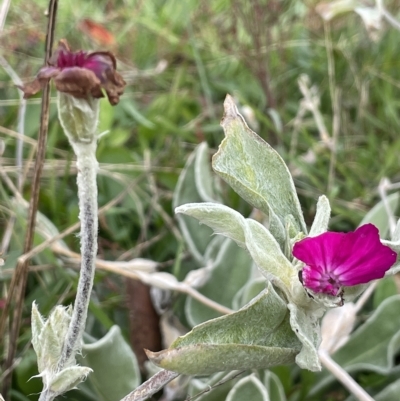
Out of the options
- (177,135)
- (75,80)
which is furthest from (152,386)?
(177,135)

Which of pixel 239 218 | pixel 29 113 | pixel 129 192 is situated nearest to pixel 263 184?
pixel 239 218

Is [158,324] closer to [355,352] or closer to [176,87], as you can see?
[355,352]

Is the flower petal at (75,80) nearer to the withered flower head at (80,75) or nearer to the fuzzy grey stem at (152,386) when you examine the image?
the withered flower head at (80,75)

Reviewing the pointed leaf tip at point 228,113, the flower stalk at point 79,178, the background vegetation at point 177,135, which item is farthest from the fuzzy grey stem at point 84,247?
the background vegetation at point 177,135

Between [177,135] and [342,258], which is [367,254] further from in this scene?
[177,135]

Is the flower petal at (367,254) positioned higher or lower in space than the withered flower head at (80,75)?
lower

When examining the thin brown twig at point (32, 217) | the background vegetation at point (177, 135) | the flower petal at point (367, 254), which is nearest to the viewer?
the flower petal at point (367, 254)
